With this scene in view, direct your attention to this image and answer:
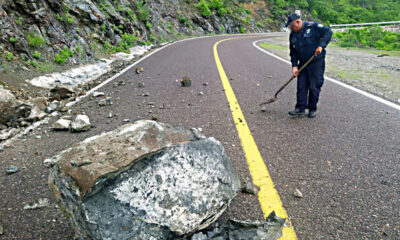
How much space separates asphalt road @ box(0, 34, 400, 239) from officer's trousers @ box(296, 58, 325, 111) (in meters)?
0.27

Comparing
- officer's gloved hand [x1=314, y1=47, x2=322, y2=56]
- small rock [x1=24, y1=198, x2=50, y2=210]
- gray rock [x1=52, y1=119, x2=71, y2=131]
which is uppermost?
officer's gloved hand [x1=314, y1=47, x2=322, y2=56]

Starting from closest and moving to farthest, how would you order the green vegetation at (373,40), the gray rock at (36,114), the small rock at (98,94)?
the gray rock at (36,114) < the small rock at (98,94) < the green vegetation at (373,40)

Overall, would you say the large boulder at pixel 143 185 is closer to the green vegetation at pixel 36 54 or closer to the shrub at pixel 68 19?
the green vegetation at pixel 36 54

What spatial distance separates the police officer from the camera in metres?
3.89

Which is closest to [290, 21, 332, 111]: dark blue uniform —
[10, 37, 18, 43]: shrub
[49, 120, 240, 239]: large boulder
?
[49, 120, 240, 239]: large boulder

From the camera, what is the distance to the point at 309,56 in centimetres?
407

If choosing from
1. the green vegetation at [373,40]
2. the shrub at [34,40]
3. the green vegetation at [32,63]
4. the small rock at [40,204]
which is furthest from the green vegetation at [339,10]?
the small rock at [40,204]

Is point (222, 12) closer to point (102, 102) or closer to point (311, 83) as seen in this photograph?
point (102, 102)

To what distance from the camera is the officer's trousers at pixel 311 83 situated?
13.3 feet

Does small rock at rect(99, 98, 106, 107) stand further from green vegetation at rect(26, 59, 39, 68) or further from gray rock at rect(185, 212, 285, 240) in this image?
gray rock at rect(185, 212, 285, 240)

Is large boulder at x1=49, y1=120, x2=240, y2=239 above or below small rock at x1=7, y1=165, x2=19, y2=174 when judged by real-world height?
above

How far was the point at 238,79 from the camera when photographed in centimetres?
673

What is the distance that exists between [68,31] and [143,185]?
9.73 metres

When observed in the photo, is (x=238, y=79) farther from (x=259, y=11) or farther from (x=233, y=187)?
(x=259, y=11)
